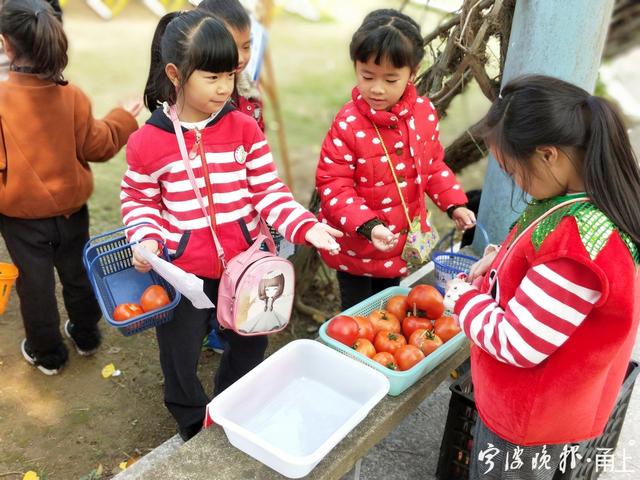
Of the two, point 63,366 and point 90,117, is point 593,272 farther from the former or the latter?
point 63,366

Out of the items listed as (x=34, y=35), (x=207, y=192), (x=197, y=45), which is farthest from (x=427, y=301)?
(x=34, y=35)

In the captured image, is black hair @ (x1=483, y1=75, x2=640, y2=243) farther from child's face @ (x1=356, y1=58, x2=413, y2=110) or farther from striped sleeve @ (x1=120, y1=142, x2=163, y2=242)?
striped sleeve @ (x1=120, y1=142, x2=163, y2=242)

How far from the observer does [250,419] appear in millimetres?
2137

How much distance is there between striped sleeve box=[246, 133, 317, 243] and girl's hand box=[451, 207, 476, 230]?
2.50 ft

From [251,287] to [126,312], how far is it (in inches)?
18.9

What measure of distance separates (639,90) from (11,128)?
9259 mm

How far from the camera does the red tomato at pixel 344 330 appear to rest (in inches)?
95.5

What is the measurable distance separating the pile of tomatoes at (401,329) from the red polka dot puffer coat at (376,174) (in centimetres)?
25

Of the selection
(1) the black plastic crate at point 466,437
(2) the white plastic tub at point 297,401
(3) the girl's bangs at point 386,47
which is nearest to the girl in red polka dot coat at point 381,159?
(3) the girl's bangs at point 386,47

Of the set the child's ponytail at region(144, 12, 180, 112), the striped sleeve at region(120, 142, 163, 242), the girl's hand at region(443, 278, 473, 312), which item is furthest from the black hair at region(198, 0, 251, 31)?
the girl's hand at region(443, 278, 473, 312)

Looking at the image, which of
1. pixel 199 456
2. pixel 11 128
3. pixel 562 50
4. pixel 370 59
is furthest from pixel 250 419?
pixel 562 50

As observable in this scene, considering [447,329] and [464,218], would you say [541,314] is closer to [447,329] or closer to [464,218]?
[447,329]

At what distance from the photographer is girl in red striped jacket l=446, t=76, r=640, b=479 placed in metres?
1.59

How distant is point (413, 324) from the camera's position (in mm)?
2596
